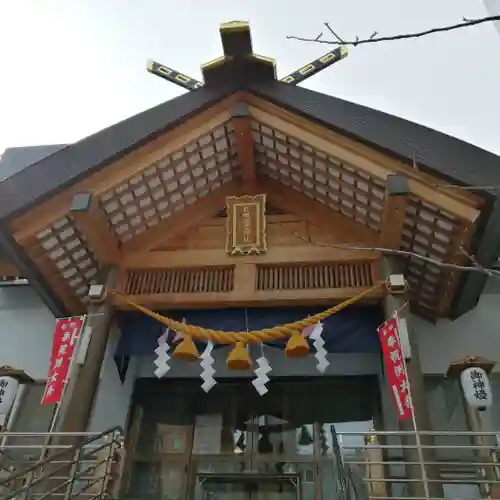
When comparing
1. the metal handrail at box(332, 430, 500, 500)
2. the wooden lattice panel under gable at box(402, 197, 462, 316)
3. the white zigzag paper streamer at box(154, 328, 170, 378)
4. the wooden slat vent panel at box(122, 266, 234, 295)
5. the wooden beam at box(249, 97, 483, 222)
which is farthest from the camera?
the wooden slat vent panel at box(122, 266, 234, 295)

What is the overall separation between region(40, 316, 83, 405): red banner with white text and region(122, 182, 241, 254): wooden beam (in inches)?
56.9

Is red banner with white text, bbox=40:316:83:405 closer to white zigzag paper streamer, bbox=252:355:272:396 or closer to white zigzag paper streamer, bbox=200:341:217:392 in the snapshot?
white zigzag paper streamer, bbox=200:341:217:392

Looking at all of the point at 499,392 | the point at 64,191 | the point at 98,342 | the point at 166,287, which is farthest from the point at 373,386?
the point at 64,191

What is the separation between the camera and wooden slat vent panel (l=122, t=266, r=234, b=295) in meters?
7.47

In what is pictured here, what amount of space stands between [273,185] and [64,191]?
3.32 metres

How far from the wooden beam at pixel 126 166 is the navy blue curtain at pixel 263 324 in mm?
1947

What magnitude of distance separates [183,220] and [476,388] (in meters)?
4.81

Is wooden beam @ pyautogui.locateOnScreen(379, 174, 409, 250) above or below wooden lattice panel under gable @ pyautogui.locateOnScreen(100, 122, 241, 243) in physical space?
below

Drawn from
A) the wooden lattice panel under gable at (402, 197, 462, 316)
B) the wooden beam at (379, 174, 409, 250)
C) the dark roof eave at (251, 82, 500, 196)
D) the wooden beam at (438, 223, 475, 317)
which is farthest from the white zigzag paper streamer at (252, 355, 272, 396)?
the dark roof eave at (251, 82, 500, 196)

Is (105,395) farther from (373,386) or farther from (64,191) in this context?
(373,386)

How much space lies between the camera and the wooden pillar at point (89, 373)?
6.21 metres

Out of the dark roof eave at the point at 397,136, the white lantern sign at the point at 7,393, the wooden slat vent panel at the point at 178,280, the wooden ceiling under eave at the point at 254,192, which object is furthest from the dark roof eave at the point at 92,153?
the white lantern sign at the point at 7,393

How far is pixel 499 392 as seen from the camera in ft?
24.3

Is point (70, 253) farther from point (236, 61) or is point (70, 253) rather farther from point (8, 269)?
point (236, 61)
